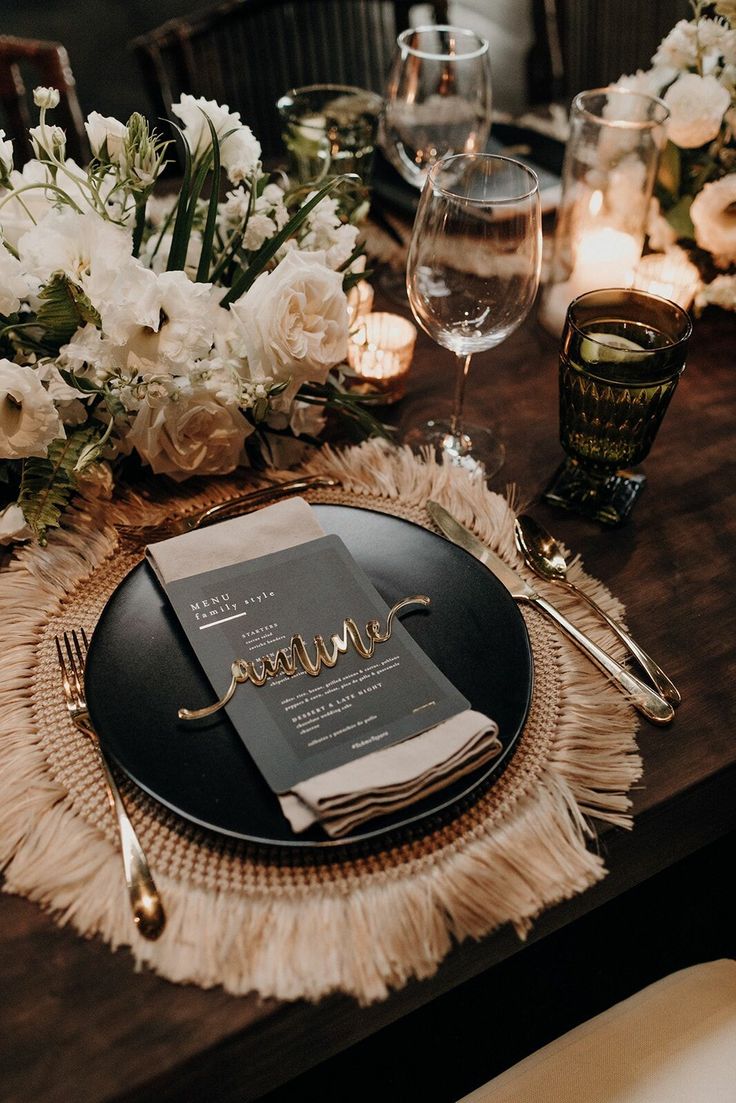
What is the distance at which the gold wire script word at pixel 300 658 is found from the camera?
1.91 ft

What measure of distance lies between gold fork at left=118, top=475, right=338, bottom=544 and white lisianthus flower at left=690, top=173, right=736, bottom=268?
55 cm

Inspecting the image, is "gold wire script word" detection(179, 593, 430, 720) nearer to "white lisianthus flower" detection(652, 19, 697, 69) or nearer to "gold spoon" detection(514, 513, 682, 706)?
"gold spoon" detection(514, 513, 682, 706)

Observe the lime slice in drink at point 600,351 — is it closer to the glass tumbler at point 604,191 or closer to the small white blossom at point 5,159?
the glass tumbler at point 604,191

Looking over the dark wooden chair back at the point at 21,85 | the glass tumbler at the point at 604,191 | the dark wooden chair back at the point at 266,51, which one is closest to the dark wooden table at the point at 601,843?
the glass tumbler at the point at 604,191

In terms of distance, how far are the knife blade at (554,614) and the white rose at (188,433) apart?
7.2 inches

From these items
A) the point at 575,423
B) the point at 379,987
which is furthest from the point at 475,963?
the point at 575,423

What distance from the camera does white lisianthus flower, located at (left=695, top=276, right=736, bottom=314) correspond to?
3.38 feet

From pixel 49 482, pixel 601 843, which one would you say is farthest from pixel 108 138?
pixel 601 843

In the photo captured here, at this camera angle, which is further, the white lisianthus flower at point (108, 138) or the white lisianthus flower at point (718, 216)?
the white lisianthus flower at point (718, 216)

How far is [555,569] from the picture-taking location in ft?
2.41

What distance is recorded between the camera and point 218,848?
524 mm

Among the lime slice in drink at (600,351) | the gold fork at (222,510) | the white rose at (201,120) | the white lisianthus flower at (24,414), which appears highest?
the white rose at (201,120)

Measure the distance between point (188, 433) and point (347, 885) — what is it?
399 mm

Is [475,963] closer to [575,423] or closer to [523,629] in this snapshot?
[523,629]
